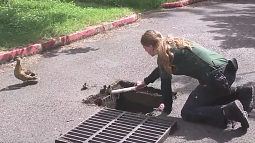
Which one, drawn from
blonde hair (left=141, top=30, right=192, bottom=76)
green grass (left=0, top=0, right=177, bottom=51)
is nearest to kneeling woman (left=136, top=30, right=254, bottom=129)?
blonde hair (left=141, top=30, right=192, bottom=76)

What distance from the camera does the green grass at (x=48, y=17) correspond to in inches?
331

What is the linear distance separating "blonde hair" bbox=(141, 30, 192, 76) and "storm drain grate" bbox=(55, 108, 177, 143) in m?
0.56

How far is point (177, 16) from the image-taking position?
1146cm

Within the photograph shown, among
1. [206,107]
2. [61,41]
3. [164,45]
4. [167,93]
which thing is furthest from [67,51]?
[206,107]

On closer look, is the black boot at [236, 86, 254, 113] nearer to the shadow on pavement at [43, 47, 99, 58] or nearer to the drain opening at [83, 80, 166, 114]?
the drain opening at [83, 80, 166, 114]

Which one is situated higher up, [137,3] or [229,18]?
[137,3]

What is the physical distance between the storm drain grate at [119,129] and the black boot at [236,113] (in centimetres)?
56

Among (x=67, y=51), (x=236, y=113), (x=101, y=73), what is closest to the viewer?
(x=236, y=113)

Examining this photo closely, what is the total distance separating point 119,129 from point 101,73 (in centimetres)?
218

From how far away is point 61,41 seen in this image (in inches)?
335

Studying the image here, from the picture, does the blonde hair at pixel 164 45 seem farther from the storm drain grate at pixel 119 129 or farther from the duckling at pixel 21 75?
the duckling at pixel 21 75

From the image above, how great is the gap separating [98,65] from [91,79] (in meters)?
0.75

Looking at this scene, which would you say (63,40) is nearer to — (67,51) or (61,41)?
(61,41)

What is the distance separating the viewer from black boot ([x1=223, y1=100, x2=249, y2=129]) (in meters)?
4.54
